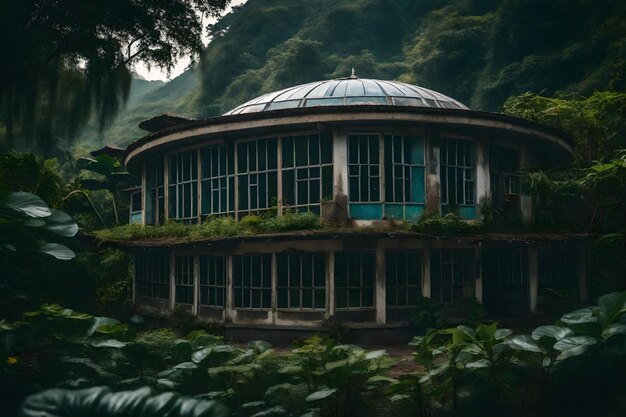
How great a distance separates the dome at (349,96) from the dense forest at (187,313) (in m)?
3.12

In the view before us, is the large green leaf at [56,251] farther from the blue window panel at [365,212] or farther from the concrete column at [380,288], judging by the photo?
the blue window panel at [365,212]

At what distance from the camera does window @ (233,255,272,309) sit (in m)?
16.7

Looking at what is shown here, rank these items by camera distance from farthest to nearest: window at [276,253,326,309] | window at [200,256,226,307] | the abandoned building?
1. window at [200,256,226,307]
2. window at [276,253,326,309]
3. the abandoned building

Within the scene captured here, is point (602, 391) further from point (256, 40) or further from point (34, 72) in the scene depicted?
point (256, 40)

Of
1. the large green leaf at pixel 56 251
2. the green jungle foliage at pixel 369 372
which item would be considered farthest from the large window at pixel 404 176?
the large green leaf at pixel 56 251

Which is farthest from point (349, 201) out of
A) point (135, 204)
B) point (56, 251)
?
point (135, 204)

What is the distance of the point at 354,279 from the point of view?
1616 centimetres

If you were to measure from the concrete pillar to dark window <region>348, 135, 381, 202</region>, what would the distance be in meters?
2.03

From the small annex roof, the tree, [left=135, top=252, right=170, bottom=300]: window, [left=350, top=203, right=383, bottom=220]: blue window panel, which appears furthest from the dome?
[left=135, top=252, right=170, bottom=300]: window

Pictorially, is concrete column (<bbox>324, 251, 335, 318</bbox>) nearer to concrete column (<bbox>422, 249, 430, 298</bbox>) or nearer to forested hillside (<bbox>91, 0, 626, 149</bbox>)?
concrete column (<bbox>422, 249, 430, 298</bbox>)

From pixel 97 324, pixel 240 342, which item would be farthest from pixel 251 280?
pixel 97 324

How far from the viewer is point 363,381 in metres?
8.03

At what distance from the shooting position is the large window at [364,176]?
16359mm

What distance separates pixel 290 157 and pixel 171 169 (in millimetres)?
5248
